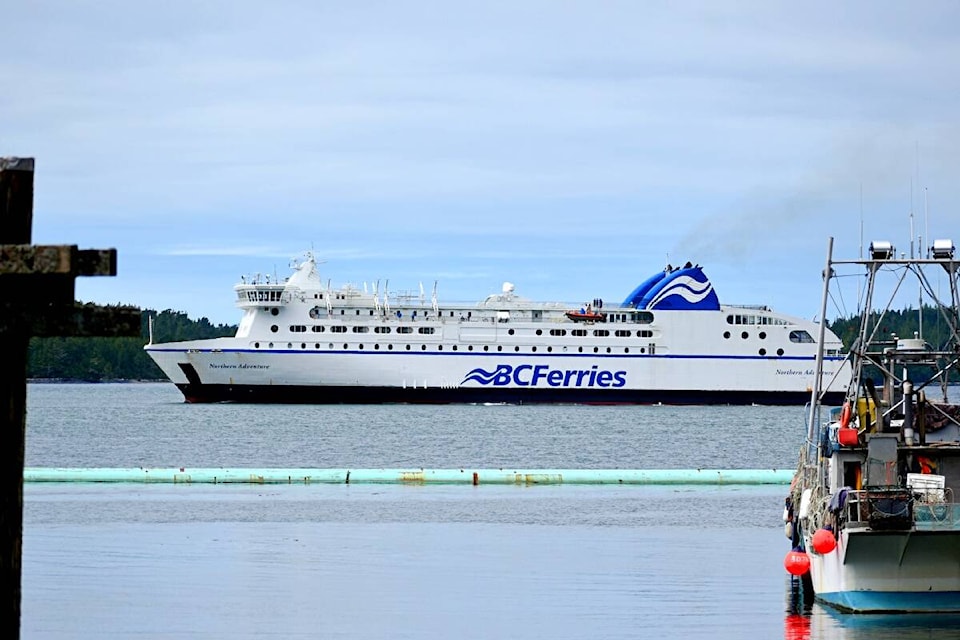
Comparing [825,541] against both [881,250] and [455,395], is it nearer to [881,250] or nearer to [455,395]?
[881,250]

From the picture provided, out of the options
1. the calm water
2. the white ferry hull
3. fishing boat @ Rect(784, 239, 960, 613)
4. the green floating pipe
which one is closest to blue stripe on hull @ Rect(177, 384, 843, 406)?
the white ferry hull

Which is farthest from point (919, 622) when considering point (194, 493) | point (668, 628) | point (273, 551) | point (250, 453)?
point (250, 453)

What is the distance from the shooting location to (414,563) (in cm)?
1612

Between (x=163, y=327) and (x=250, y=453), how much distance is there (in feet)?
397

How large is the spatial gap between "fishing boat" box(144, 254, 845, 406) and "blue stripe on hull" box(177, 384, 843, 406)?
0.05m

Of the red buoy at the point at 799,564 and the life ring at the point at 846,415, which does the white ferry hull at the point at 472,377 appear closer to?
the red buoy at the point at 799,564

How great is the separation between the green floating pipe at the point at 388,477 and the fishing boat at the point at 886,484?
12.0 m

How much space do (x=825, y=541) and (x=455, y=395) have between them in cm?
4932

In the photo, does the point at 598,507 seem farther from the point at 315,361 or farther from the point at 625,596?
the point at 315,361

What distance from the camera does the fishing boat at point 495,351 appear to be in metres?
60.2

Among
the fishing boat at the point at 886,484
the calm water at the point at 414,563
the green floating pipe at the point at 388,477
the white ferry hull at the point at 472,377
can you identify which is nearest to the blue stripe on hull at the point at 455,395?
the white ferry hull at the point at 472,377

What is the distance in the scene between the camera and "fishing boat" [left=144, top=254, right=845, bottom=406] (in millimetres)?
60250

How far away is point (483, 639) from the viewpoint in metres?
12.0

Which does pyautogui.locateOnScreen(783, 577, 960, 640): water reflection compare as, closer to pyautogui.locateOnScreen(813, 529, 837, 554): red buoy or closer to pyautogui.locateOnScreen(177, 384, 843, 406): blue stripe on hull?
pyautogui.locateOnScreen(813, 529, 837, 554): red buoy
